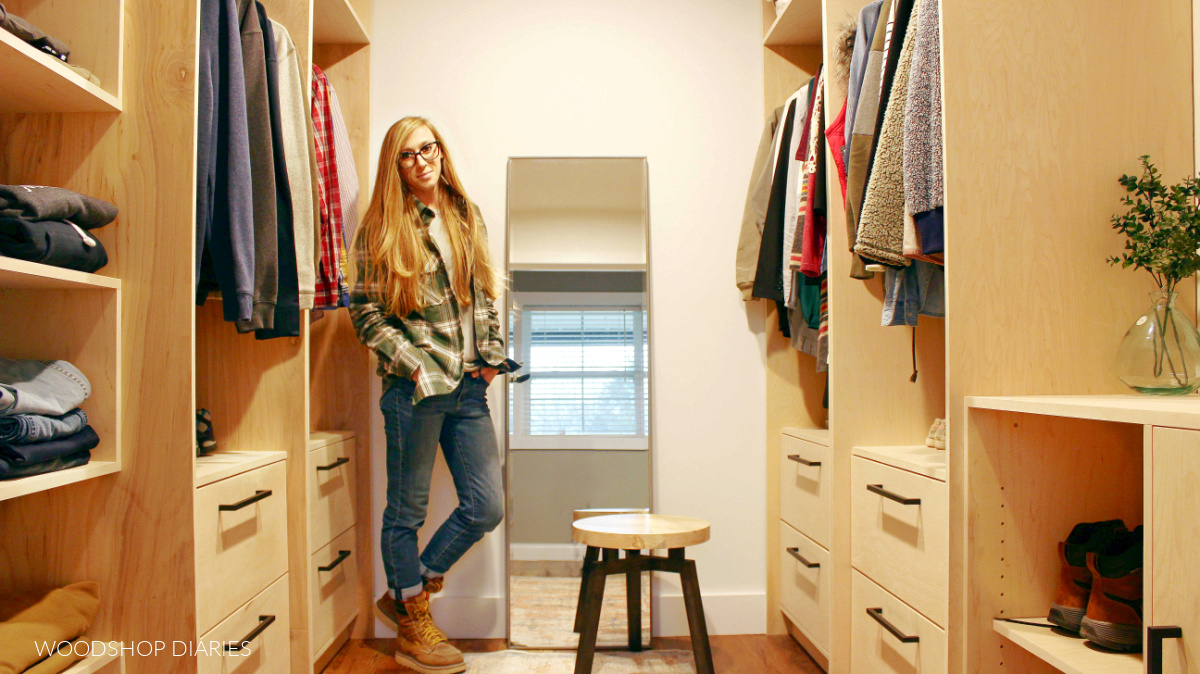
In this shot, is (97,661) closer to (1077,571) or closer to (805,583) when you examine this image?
(1077,571)

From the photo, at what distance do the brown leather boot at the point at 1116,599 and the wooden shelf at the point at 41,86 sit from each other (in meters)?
1.76

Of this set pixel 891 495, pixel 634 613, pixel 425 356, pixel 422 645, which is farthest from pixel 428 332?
pixel 891 495

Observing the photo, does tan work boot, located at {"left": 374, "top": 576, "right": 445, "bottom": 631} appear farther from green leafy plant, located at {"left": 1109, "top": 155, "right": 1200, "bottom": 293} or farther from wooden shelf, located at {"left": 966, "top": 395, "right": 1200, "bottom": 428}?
green leafy plant, located at {"left": 1109, "top": 155, "right": 1200, "bottom": 293}

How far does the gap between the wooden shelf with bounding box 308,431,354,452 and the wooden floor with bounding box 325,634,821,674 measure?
0.66m

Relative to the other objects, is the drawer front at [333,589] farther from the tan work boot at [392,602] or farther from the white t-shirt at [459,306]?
the white t-shirt at [459,306]

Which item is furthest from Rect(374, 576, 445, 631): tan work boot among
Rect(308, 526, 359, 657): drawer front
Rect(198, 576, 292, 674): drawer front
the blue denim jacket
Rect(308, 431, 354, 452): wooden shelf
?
the blue denim jacket

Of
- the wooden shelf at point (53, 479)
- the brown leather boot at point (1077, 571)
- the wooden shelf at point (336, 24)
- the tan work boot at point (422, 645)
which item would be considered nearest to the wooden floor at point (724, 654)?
the tan work boot at point (422, 645)

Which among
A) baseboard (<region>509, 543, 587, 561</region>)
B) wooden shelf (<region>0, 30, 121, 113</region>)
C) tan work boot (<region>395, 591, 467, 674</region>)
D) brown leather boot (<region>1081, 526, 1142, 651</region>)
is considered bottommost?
tan work boot (<region>395, 591, 467, 674</region>)

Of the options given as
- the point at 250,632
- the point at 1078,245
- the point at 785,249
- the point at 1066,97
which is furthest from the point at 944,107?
the point at 250,632

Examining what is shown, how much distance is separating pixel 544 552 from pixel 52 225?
1.66 meters

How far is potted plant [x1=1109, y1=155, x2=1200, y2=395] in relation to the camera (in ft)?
3.82

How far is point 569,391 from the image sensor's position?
2.42m

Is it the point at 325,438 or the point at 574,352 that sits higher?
the point at 574,352

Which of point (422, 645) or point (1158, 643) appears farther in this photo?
point (422, 645)
